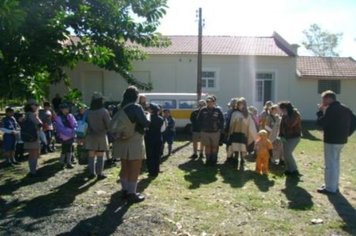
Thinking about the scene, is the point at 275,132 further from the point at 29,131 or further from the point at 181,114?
the point at 181,114

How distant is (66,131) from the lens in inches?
441

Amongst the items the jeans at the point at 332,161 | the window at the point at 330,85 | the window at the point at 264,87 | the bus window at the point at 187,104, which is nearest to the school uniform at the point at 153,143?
the jeans at the point at 332,161

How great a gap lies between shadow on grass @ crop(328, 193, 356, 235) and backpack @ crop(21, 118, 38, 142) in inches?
234

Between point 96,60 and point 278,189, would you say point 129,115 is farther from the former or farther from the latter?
point 278,189

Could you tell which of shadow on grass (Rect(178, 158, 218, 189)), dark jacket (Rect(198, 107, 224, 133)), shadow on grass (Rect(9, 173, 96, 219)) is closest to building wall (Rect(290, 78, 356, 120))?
shadow on grass (Rect(178, 158, 218, 189))

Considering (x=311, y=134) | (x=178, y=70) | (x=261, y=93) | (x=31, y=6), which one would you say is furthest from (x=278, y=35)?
(x=31, y=6)

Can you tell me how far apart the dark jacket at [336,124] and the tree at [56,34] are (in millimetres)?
3526

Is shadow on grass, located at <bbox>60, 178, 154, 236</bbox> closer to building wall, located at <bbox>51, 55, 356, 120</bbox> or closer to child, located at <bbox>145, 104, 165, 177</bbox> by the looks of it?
child, located at <bbox>145, 104, 165, 177</bbox>

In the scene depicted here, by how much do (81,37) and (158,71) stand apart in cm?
2058

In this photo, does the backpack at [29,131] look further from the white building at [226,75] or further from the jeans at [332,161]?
the white building at [226,75]

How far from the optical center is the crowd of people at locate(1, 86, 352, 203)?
310 inches

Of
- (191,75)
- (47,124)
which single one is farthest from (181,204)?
(191,75)

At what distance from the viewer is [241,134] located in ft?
38.5

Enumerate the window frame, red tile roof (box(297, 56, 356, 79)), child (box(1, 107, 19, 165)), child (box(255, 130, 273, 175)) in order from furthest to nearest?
red tile roof (box(297, 56, 356, 79))
the window frame
child (box(1, 107, 19, 165))
child (box(255, 130, 273, 175))
